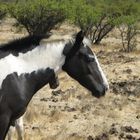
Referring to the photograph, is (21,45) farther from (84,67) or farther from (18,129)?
(18,129)

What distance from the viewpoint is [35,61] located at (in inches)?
238

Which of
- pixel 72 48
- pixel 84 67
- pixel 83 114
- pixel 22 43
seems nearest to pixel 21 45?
pixel 22 43

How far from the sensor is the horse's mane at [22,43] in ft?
19.5

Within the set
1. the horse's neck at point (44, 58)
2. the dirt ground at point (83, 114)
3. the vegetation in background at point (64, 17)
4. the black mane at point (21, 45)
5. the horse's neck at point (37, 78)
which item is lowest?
the vegetation in background at point (64, 17)

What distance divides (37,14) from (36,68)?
1024 inches

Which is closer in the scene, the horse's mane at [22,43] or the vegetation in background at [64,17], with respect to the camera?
the horse's mane at [22,43]

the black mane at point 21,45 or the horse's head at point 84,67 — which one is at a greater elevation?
the black mane at point 21,45

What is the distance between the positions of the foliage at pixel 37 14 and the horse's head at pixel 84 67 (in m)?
25.2

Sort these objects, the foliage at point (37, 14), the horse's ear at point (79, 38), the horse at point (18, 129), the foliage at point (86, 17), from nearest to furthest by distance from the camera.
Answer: the horse's ear at point (79, 38) → the horse at point (18, 129) → the foliage at point (86, 17) → the foliage at point (37, 14)

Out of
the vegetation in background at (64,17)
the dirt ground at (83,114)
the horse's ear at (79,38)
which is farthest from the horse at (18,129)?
the vegetation in background at (64,17)

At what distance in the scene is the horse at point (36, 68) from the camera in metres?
5.81

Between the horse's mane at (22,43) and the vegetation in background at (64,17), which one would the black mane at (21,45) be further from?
the vegetation in background at (64,17)

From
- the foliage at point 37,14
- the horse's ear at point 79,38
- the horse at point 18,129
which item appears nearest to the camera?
the horse's ear at point 79,38

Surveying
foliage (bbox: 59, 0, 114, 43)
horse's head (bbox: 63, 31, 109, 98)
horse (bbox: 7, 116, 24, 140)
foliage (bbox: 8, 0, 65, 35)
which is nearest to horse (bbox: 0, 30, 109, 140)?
horse's head (bbox: 63, 31, 109, 98)
